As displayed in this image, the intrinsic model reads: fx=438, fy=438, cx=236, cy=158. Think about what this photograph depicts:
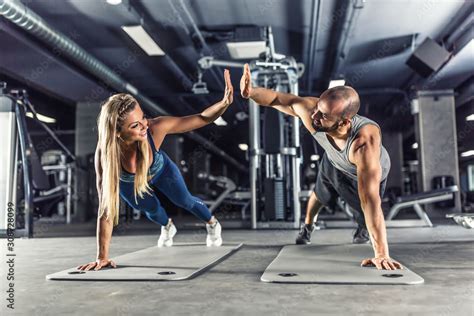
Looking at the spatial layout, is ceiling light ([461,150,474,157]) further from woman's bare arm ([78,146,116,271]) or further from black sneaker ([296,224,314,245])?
woman's bare arm ([78,146,116,271])

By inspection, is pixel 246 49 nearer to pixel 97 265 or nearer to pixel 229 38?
pixel 229 38

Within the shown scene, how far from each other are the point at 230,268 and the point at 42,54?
15.2 ft

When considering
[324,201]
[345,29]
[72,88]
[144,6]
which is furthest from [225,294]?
[72,88]

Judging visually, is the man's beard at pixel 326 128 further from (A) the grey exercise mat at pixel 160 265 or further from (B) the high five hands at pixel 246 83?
(A) the grey exercise mat at pixel 160 265

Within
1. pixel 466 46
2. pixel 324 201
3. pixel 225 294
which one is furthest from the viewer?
pixel 466 46

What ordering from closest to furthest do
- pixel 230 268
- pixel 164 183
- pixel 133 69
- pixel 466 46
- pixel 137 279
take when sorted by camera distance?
pixel 137 279, pixel 230 268, pixel 164 183, pixel 466 46, pixel 133 69

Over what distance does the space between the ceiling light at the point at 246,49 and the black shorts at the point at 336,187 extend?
3034mm

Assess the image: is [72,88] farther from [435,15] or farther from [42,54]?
[435,15]

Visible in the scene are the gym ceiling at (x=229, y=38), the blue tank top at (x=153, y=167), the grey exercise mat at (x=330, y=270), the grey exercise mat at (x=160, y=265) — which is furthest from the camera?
the gym ceiling at (x=229, y=38)

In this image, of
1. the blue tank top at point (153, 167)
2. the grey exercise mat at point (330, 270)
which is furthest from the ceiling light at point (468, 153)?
the blue tank top at point (153, 167)

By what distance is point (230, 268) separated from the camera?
2.13 m

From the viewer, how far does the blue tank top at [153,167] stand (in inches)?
90.1

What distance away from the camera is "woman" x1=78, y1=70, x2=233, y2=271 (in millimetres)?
1987

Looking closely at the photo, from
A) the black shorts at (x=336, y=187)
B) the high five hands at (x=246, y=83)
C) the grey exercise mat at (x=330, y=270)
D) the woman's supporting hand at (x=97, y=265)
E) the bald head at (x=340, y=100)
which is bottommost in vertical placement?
the grey exercise mat at (x=330, y=270)
